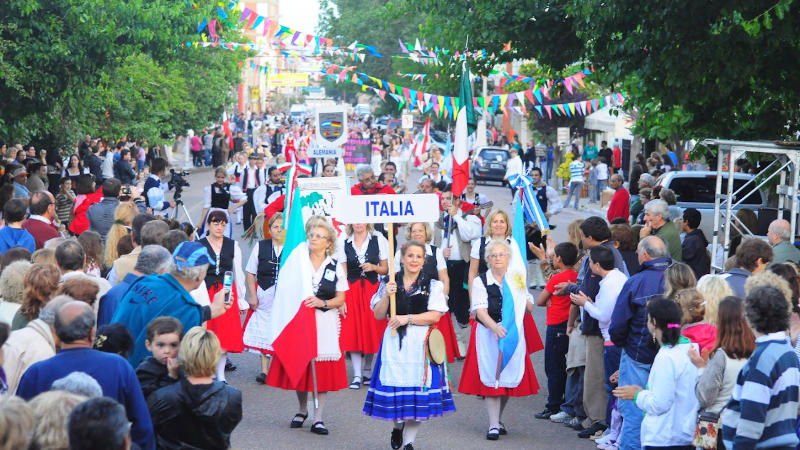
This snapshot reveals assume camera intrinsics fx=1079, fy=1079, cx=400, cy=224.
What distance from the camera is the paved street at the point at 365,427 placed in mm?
8688

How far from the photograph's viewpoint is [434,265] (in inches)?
340

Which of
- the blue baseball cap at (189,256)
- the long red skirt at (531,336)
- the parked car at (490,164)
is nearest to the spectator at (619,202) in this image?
the long red skirt at (531,336)

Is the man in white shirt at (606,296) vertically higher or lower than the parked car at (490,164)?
lower

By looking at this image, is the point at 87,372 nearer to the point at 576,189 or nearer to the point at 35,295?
the point at 35,295

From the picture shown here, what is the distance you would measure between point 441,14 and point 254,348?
746 cm

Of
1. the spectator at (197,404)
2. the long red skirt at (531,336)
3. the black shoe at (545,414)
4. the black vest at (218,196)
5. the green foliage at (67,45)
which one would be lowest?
the black shoe at (545,414)

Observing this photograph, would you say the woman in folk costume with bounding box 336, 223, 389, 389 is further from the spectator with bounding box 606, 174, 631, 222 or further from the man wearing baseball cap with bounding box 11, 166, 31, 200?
the man wearing baseball cap with bounding box 11, 166, 31, 200

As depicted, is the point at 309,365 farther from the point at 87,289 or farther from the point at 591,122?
the point at 591,122

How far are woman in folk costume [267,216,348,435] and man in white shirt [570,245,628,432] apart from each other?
1973 mm

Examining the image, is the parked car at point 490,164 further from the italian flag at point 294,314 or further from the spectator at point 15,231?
the italian flag at point 294,314

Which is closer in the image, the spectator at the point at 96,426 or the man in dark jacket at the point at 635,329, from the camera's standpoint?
the spectator at the point at 96,426

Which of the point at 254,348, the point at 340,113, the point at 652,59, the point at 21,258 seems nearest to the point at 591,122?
the point at 340,113

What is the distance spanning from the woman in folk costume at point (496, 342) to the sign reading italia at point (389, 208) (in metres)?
0.72

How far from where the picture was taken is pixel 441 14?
1620cm
